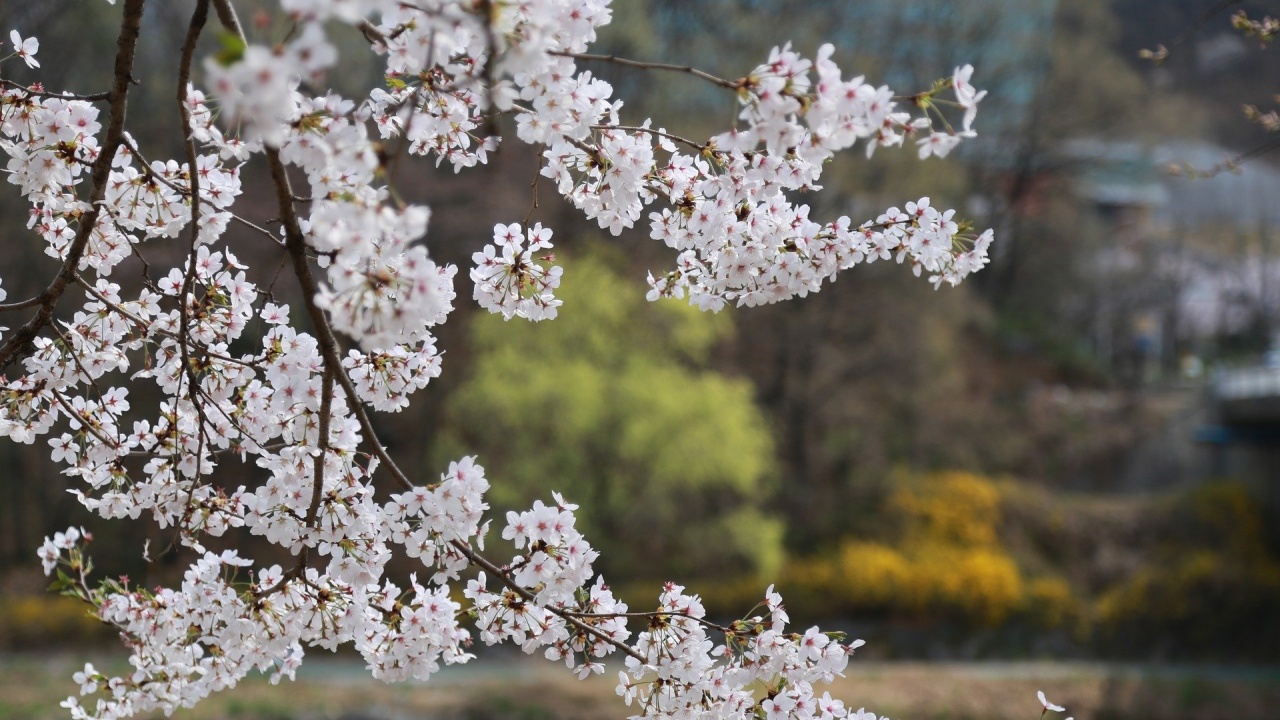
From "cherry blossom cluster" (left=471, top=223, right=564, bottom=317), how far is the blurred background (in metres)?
7.24

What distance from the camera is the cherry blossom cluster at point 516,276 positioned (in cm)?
206

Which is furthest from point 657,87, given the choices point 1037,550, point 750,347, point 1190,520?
point 1190,520

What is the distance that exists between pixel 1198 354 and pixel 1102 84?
17.3ft

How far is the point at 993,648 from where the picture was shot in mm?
12508

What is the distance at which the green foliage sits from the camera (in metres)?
10.8

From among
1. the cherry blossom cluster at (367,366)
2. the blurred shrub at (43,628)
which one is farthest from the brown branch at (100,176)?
the blurred shrub at (43,628)

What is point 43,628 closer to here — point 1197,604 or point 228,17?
point 228,17

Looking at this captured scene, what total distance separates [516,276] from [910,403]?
40.4ft

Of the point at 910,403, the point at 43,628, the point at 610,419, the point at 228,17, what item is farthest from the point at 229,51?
the point at 910,403

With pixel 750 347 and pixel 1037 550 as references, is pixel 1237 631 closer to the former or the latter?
pixel 1037 550

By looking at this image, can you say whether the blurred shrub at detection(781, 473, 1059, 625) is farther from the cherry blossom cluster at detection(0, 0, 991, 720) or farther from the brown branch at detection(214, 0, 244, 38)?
the brown branch at detection(214, 0, 244, 38)

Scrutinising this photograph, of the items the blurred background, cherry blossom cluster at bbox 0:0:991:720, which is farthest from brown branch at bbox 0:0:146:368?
the blurred background

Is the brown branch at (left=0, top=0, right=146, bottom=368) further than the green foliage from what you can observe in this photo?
No

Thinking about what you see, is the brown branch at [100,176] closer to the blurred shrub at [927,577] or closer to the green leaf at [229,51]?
the green leaf at [229,51]
